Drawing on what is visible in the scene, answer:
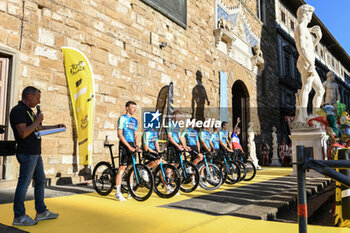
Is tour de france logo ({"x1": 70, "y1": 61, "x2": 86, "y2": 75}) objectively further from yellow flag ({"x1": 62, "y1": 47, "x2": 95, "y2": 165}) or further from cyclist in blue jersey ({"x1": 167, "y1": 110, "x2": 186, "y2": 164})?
cyclist in blue jersey ({"x1": 167, "y1": 110, "x2": 186, "y2": 164})

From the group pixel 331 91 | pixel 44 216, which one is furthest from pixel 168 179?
pixel 331 91

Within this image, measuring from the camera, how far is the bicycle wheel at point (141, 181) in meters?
4.50

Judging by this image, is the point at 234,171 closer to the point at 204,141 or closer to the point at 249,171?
the point at 249,171

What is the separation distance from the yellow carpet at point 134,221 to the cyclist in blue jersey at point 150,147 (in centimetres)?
95

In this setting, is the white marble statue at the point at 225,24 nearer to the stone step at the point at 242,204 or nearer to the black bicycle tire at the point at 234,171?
the black bicycle tire at the point at 234,171

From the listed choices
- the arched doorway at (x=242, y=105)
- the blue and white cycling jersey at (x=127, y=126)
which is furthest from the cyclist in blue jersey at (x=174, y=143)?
the arched doorway at (x=242, y=105)

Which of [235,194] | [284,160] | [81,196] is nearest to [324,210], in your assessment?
[235,194]

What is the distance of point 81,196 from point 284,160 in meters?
13.9

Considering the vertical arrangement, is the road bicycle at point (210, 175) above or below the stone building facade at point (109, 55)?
below

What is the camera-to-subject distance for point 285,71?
75.2 ft

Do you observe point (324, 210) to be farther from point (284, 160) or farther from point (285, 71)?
point (285, 71)

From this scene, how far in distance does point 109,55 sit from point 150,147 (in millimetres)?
3536

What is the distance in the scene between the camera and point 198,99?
39.4 feet

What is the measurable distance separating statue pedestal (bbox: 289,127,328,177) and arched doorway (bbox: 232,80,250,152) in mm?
7954
